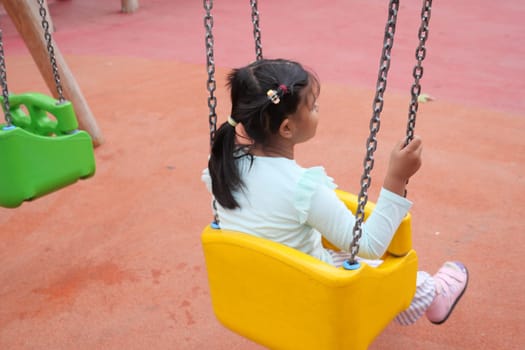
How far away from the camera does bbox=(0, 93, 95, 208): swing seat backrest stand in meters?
2.15

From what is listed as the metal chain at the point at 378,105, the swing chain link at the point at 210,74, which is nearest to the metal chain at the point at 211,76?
the swing chain link at the point at 210,74

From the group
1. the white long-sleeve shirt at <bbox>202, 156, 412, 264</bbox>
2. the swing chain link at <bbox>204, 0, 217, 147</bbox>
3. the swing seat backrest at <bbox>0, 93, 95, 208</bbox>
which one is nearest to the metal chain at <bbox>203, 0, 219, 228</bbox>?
the swing chain link at <bbox>204, 0, 217, 147</bbox>

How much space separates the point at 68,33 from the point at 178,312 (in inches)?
225

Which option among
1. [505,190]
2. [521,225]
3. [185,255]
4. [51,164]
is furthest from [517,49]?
[51,164]

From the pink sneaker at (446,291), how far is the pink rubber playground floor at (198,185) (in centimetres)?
17

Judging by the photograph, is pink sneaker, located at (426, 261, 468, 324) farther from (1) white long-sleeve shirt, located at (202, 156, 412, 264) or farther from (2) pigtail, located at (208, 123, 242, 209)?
(2) pigtail, located at (208, 123, 242, 209)

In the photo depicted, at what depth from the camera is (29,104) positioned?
2594mm

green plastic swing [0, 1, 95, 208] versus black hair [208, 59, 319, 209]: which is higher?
black hair [208, 59, 319, 209]

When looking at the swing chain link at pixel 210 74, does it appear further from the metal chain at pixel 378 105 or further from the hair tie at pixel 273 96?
the metal chain at pixel 378 105

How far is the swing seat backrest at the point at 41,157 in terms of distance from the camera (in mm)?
2150

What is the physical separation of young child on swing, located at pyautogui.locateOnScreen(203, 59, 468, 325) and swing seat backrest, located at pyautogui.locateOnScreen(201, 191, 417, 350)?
0.07m

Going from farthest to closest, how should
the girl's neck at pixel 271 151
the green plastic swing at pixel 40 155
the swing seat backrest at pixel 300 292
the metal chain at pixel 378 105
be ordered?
the green plastic swing at pixel 40 155, the girl's neck at pixel 271 151, the swing seat backrest at pixel 300 292, the metal chain at pixel 378 105

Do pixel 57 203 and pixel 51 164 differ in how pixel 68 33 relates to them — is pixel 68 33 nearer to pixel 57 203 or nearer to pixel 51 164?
pixel 57 203

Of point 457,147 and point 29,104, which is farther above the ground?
point 29,104
